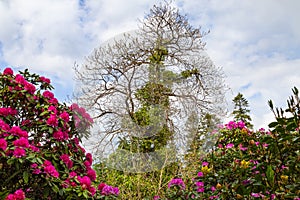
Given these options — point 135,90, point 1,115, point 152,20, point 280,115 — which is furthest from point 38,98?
point 152,20

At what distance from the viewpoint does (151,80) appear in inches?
186

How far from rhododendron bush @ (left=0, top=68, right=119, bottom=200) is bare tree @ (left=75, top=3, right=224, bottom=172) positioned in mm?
2242

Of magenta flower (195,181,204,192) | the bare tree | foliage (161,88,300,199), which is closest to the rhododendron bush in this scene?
magenta flower (195,181,204,192)

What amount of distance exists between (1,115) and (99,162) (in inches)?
110

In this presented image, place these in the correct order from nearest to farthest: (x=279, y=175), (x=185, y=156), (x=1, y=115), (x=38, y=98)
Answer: (x=279, y=175)
(x=1, y=115)
(x=38, y=98)
(x=185, y=156)

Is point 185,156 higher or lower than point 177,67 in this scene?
lower

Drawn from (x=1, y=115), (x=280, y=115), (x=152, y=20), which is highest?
(x=152, y=20)

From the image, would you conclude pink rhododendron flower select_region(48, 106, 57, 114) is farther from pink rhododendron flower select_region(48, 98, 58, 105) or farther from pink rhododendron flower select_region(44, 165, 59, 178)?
pink rhododendron flower select_region(44, 165, 59, 178)

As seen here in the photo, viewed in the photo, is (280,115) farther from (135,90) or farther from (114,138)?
(114,138)

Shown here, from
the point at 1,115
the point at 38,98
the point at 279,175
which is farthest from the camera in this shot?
the point at 38,98

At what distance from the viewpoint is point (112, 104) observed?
16.0ft

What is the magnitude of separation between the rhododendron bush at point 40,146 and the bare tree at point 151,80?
2.24m

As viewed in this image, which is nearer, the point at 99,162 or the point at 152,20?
the point at 99,162

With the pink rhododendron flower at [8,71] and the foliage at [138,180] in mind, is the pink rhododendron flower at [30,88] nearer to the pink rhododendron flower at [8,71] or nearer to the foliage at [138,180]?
the pink rhododendron flower at [8,71]
